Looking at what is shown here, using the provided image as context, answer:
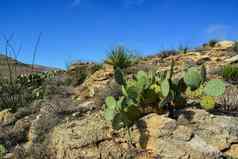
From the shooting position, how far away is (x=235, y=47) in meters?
12.0

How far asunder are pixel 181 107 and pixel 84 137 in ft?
4.87

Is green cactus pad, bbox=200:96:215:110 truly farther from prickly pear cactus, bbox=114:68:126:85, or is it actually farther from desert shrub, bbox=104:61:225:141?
prickly pear cactus, bbox=114:68:126:85

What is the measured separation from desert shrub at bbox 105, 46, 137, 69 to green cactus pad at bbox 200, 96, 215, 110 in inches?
203

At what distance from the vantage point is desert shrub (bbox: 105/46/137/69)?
1078cm

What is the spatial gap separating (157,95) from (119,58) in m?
5.07

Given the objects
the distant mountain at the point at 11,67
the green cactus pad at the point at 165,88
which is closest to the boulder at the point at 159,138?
the green cactus pad at the point at 165,88

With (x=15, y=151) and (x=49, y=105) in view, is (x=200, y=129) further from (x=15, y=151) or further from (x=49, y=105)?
(x=49, y=105)

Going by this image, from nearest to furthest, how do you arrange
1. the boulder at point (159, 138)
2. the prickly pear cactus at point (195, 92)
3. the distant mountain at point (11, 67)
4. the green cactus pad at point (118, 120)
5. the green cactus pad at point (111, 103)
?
the boulder at point (159, 138) → the green cactus pad at point (118, 120) → the green cactus pad at point (111, 103) → the prickly pear cactus at point (195, 92) → the distant mountain at point (11, 67)

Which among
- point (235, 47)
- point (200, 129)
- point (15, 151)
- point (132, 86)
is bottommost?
→ point (15, 151)

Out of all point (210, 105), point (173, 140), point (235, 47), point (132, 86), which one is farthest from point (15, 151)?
point (235, 47)

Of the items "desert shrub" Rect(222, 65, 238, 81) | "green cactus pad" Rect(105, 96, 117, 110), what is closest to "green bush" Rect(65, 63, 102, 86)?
"desert shrub" Rect(222, 65, 238, 81)

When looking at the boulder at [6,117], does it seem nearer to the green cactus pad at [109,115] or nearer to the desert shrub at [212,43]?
the green cactus pad at [109,115]

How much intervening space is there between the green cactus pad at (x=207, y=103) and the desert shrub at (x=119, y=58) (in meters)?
5.15

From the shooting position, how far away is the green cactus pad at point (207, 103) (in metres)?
5.63
